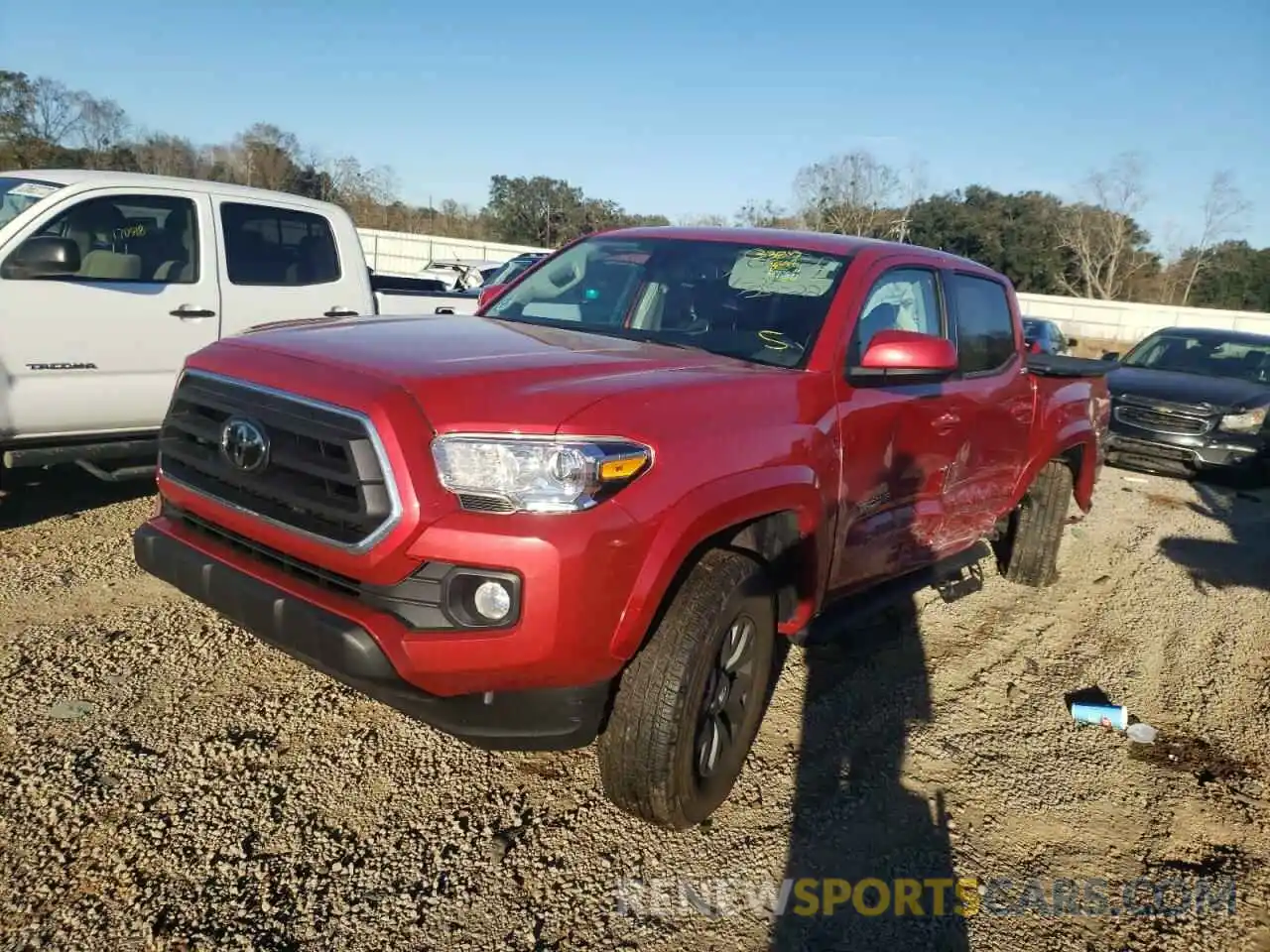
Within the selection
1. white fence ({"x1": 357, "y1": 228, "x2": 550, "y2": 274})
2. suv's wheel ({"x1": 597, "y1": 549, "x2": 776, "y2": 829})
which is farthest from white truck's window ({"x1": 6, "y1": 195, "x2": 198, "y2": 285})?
white fence ({"x1": 357, "y1": 228, "x2": 550, "y2": 274})

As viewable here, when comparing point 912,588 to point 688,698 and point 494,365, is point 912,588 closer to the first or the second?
point 688,698

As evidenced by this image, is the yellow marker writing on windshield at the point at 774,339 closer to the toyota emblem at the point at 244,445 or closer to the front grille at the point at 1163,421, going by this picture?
the toyota emblem at the point at 244,445

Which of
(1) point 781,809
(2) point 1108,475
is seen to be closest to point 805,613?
(1) point 781,809

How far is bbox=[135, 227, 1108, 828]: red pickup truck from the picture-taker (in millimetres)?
2361

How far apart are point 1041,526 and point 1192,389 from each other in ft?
17.1

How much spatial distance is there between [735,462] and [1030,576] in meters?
3.76

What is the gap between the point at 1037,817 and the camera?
10.5 feet

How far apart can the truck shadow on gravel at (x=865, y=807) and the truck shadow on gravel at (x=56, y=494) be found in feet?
14.0

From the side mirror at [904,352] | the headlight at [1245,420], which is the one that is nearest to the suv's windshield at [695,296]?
the side mirror at [904,352]

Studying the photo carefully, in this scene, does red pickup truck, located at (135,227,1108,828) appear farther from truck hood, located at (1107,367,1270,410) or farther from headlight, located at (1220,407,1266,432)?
headlight, located at (1220,407,1266,432)

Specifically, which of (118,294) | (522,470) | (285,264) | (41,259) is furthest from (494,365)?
(285,264)

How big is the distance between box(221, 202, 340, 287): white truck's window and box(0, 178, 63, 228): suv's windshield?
3.18 feet

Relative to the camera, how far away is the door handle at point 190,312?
5.38 m

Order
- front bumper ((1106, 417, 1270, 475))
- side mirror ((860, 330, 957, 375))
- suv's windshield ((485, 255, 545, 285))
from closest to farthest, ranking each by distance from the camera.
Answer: side mirror ((860, 330, 957, 375)) < front bumper ((1106, 417, 1270, 475)) < suv's windshield ((485, 255, 545, 285))
